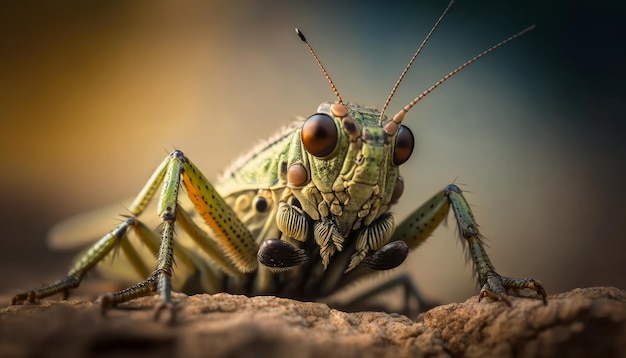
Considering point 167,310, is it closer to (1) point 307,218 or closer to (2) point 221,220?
(2) point 221,220

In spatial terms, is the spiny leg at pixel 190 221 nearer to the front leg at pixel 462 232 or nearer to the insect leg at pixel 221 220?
the insect leg at pixel 221 220

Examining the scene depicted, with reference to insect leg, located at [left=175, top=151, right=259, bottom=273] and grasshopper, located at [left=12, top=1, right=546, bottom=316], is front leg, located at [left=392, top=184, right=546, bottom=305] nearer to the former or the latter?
grasshopper, located at [left=12, top=1, right=546, bottom=316]

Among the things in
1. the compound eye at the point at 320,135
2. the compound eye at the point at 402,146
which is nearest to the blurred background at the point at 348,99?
the compound eye at the point at 402,146

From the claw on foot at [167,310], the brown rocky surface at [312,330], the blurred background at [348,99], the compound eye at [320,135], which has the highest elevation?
the blurred background at [348,99]

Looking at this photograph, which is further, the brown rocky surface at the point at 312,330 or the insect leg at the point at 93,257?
the insect leg at the point at 93,257

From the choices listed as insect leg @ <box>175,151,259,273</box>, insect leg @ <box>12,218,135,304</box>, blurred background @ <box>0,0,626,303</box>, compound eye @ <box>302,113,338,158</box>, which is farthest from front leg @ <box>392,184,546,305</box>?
blurred background @ <box>0,0,626,303</box>

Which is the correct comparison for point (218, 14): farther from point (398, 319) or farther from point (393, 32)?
point (398, 319)

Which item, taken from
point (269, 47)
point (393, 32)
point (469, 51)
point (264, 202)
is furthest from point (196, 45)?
point (264, 202)
